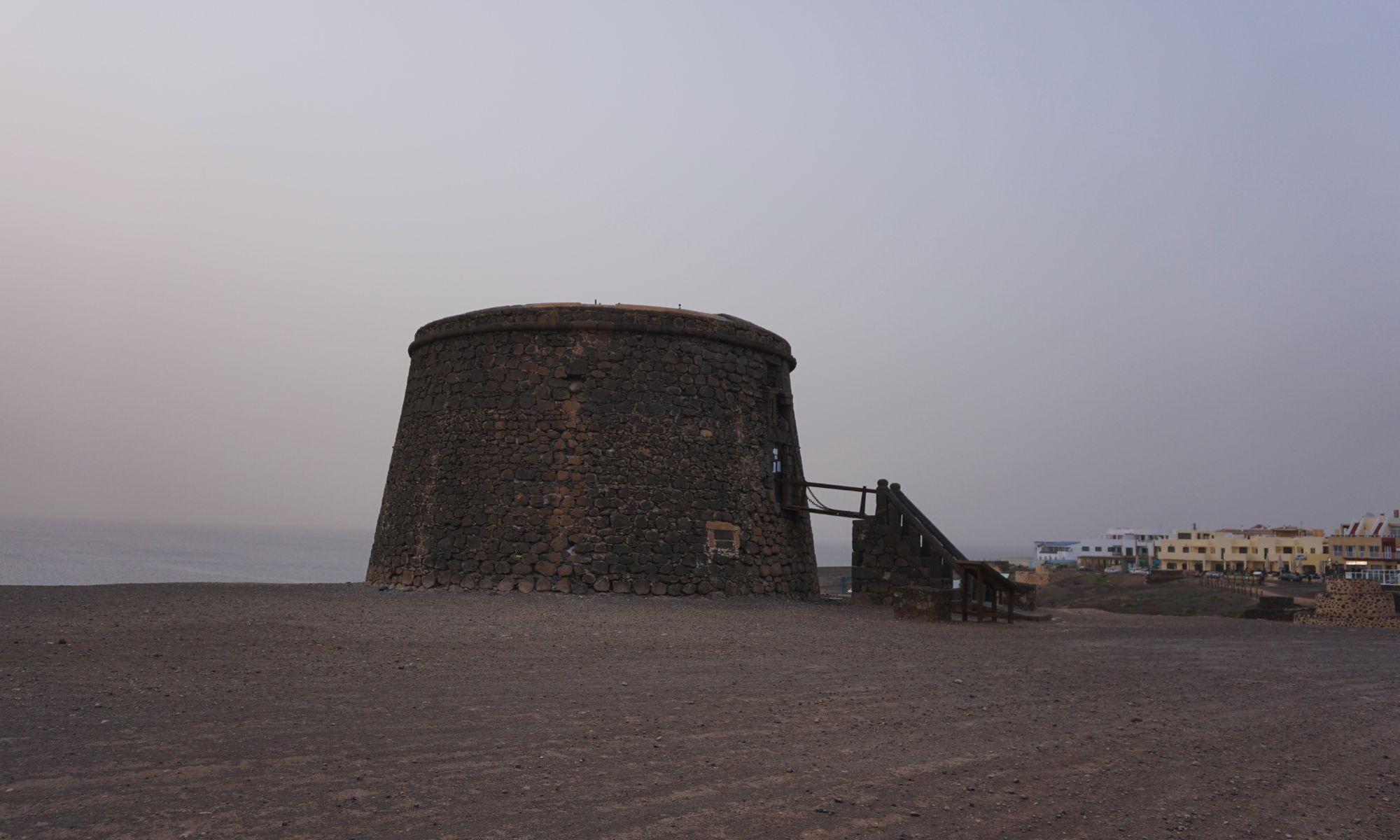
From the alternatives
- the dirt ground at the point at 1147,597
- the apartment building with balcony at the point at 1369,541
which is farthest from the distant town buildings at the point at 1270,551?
the dirt ground at the point at 1147,597

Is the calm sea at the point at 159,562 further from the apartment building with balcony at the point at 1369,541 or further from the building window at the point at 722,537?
the apartment building with balcony at the point at 1369,541

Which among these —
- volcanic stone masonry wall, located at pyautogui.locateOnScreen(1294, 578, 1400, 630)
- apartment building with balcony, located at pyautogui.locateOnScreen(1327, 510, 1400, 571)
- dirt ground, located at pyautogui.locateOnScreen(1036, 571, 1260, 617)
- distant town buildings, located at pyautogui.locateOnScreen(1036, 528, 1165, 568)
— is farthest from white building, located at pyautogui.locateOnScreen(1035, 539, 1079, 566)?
volcanic stone masonry wall, located at pyautogui.locateOnScreen(1294, 578, 1400, 630)

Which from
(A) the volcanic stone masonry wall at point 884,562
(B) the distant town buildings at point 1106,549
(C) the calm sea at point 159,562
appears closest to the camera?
(A) the volcanic stone masonry wall at point 884,562

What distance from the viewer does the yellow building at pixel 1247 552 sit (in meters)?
84.4

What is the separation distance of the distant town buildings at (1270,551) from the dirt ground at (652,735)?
59605 mm

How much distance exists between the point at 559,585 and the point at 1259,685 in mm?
10575

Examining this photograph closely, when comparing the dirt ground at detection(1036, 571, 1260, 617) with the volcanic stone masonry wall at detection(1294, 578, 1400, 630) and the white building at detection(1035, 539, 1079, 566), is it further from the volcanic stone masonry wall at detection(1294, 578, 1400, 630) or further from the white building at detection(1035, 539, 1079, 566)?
the white building at detection(1035, 539, 1079, 566)

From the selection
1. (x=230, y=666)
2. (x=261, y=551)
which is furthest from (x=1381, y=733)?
(x=261, y=551)

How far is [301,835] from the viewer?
159 inches

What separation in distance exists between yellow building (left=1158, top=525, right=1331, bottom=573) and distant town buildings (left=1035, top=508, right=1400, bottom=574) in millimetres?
61

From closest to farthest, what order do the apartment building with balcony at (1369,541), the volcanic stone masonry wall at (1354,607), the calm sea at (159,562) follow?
the volcanic stone masonry wall at (1354,607) < the calm sea at (159,562) < the apartment building with balcony at (1369,541)

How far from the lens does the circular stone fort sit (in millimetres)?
17141

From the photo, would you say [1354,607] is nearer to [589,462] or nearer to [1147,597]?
[589,462]

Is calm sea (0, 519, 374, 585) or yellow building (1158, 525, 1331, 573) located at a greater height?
yellow building (1158, 525, 1331, 573)
